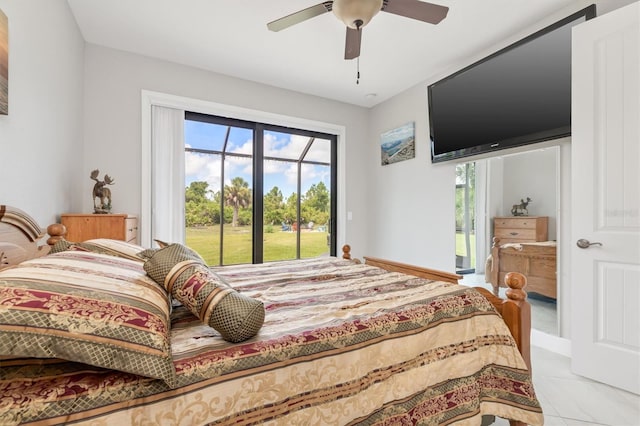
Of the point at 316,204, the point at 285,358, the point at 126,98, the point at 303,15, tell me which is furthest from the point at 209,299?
the point at 316,204

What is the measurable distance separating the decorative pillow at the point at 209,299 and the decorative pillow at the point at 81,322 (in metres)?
0.12

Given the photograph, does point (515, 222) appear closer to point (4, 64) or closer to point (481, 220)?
point (481, 220)

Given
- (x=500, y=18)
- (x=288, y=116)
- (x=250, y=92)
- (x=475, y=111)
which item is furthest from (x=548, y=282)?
(x=250, y=92)

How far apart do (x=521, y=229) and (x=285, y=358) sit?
8.31 ft

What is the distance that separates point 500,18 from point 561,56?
57 cm

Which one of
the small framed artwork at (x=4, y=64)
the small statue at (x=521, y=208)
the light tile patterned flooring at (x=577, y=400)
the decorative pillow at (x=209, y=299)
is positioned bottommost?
the light tile patterned flooring at (x=577, y=400)

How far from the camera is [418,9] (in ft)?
5.87

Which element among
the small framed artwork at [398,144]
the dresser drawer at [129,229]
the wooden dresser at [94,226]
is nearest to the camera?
the wooden dresser at [94,226]

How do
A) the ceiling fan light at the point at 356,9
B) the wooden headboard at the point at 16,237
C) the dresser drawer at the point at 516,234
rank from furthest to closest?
the dresser drawer at the point at 516,234 < the ceiling fan light at the point at 356,9 < the wooden headboard at the point at 16,237

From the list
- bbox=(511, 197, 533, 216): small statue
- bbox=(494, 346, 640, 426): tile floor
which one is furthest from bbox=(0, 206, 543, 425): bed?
bbox=(511, 197, 533, 216): small statue

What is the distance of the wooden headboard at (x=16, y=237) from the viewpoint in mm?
1146

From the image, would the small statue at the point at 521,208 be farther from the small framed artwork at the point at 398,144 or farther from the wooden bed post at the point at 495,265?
the small framed artwork at the point at 398,144

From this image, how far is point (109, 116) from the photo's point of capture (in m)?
2.83

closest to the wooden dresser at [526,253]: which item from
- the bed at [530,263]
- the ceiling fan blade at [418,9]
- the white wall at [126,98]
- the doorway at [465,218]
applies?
the bed at [530,263]
